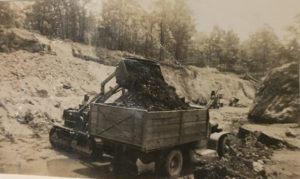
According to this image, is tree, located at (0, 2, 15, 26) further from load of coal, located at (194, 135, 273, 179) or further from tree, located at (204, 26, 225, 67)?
load of coal, located at (194, 135, 273, 179)

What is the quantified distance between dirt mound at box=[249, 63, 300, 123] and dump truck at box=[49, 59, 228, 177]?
17.0 inches

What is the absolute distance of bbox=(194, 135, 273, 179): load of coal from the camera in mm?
3340

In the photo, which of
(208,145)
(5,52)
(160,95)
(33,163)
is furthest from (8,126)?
(208,145)

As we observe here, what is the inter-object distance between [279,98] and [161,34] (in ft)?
3.85

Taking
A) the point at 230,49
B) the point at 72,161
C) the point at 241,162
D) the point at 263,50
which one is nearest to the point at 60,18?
the point at 72,161

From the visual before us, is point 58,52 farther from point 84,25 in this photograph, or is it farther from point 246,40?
point 246,40

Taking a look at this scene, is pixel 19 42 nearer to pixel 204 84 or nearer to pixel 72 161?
pixel 72 161

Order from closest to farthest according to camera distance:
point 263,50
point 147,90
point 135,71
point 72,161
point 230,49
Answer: point 263,50, point 230,49, point 147,90, point 135,71, point 72,161

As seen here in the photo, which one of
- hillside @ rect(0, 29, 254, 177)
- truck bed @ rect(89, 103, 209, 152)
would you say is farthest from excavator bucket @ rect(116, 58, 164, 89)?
truck bed @ rect(89, 103, 209, 152)

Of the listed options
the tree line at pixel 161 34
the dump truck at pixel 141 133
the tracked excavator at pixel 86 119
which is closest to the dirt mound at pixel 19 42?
the tree line at pixel 161 34

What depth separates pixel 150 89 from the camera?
385 cm

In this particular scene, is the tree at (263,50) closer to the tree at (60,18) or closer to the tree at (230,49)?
the tree at (230,49)

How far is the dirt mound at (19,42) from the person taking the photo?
4.54 meters

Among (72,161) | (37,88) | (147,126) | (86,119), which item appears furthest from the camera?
→ (37,88)
